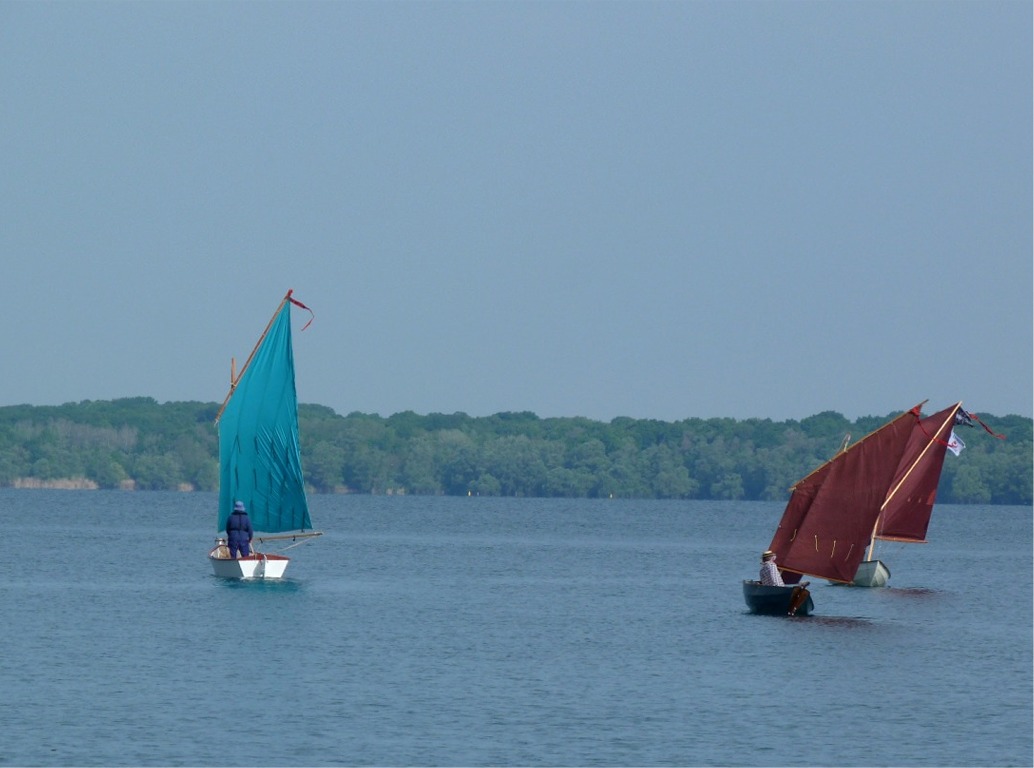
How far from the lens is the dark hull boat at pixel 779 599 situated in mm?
47375

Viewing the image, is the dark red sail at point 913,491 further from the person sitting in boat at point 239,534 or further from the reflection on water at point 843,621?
the person sitting in boat at point 239,534

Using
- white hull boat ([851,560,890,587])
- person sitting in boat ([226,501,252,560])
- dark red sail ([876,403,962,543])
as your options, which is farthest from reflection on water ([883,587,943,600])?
person sitting in boat ([226,501,252,560])

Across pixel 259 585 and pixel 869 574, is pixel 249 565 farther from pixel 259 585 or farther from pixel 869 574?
pixel 869 574

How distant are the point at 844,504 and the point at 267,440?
661 inches

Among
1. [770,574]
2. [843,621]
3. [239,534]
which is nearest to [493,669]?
[770,574]

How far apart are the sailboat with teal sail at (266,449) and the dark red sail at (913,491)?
20.2 m

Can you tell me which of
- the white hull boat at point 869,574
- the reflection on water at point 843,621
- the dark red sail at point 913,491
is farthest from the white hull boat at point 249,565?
the dark red sail at point 913,491

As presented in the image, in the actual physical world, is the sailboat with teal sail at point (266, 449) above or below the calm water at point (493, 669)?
above

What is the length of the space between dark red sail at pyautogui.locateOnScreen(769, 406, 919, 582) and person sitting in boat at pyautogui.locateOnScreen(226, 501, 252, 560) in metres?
15.2

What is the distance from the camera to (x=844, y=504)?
4853cm

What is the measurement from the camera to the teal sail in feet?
177

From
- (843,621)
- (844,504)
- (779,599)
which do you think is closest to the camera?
(779,599)

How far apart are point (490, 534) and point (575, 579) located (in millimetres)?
49513

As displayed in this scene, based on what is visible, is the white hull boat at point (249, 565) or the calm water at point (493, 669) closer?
the calm water at point (493, 669)
